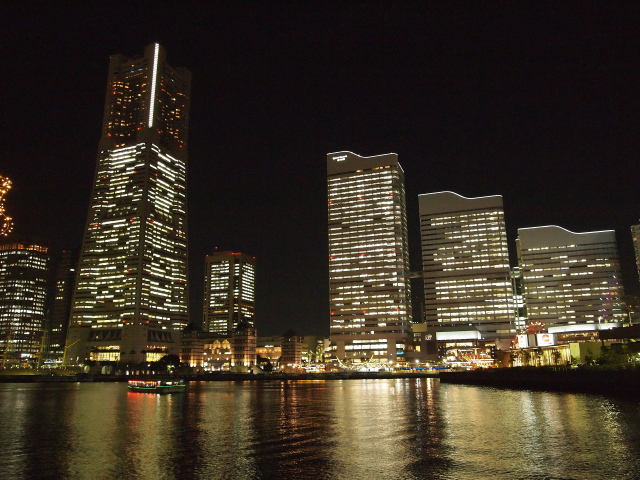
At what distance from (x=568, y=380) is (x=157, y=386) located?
74658mm

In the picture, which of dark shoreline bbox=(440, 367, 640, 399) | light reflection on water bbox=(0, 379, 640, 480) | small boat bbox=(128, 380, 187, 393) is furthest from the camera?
small boat bbox=(128, 380, 187, 393)

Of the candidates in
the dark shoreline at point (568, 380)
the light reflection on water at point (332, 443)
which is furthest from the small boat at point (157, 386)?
the dark shoreline at point (568, 380)

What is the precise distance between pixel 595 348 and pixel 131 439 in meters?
93.0

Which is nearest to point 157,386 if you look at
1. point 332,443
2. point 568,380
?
point 332,443

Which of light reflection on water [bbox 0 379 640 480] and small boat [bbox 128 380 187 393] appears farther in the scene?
small boat [bbox 128 380 187 393]

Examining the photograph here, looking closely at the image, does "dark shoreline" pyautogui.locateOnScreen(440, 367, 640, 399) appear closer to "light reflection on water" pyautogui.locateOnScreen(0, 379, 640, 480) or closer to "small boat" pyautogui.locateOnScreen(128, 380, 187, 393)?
"light reflection on water" pyautogui.locateOnScreen(0, 379, 640, 480)

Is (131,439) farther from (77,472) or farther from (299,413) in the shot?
(299,413)

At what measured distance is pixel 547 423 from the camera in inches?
1764

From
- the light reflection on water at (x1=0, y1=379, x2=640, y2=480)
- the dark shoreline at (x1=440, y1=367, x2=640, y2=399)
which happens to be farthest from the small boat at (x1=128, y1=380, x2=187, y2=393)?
the dark shoreline at (x1=440, y1=367, x2=640, y2=399)

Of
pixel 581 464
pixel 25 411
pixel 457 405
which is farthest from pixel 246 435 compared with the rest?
pixel 25 411

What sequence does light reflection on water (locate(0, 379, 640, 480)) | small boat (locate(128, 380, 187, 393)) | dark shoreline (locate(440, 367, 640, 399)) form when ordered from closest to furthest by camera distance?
1. light reflection on water (locate(0, 379, 640, 480))
2. dark shoreline (locate(440, 367, 640, 399))
3. small boat (locate(128, 380, 187, 393))

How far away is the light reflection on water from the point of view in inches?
1108

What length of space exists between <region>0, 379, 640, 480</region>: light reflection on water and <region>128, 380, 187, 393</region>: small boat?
41629 mm

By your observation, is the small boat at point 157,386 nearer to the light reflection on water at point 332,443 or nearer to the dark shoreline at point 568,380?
the light reflection on water at point 332,443
